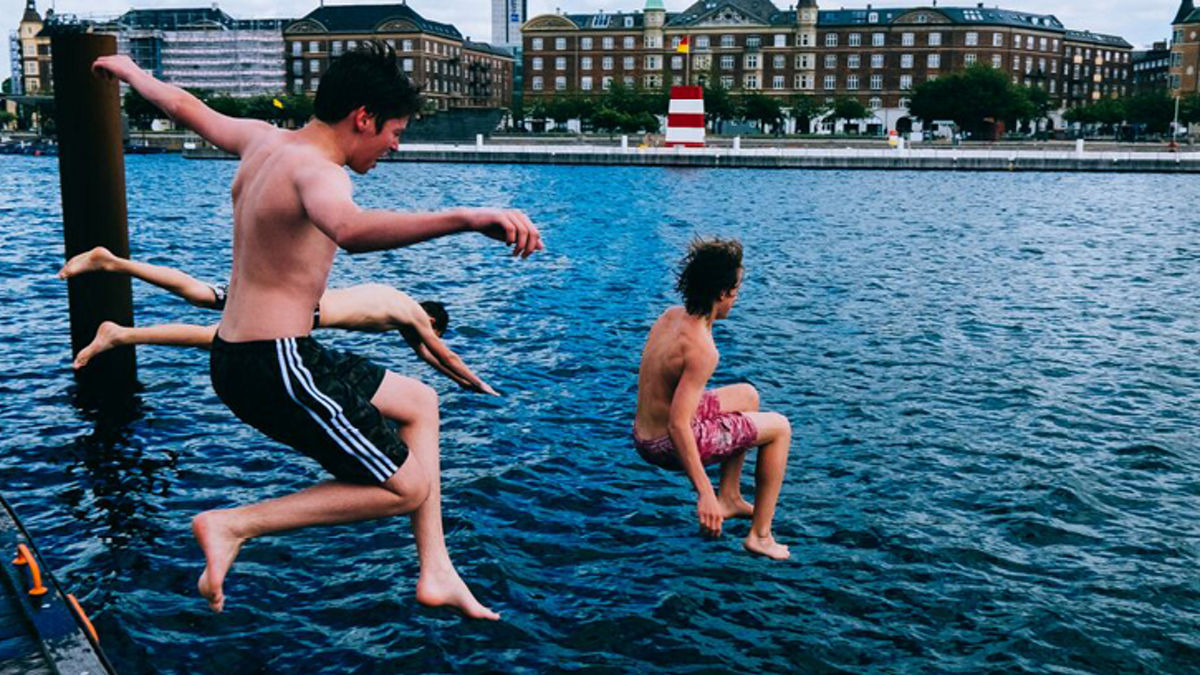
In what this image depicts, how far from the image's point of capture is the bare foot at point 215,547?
14.9 feet

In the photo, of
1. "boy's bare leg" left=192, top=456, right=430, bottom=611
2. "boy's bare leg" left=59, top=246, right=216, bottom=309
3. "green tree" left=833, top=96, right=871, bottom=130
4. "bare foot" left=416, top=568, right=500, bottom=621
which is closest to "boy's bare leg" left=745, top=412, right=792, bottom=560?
"bare foot" left=416, top=568, right=500, bottom=621

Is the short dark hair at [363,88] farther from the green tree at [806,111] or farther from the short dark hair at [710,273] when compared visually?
the green tree at [806,111]

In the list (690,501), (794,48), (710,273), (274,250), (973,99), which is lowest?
(690,501)

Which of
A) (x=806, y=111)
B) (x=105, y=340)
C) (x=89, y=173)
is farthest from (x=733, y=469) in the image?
(x=806, y=111)

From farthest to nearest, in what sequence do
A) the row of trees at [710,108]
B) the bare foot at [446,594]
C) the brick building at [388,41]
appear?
the brick building at [388,41] → the row of trees at [710,108] → the bare foot at [446,594]

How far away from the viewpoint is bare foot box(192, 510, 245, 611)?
14.9 ft

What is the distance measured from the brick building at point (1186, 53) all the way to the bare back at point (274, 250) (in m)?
158

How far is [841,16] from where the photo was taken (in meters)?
136

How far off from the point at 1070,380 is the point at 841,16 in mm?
130656

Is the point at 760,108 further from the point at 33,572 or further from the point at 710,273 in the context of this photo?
the point at 33,572

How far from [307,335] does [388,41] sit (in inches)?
5703

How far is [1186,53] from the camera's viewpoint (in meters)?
144

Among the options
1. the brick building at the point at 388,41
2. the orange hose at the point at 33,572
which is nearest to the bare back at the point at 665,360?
the orange hose at the point at 33,572

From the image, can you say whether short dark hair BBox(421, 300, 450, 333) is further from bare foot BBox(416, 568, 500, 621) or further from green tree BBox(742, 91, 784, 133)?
green tree BBox(742, 91, 784, 133)
